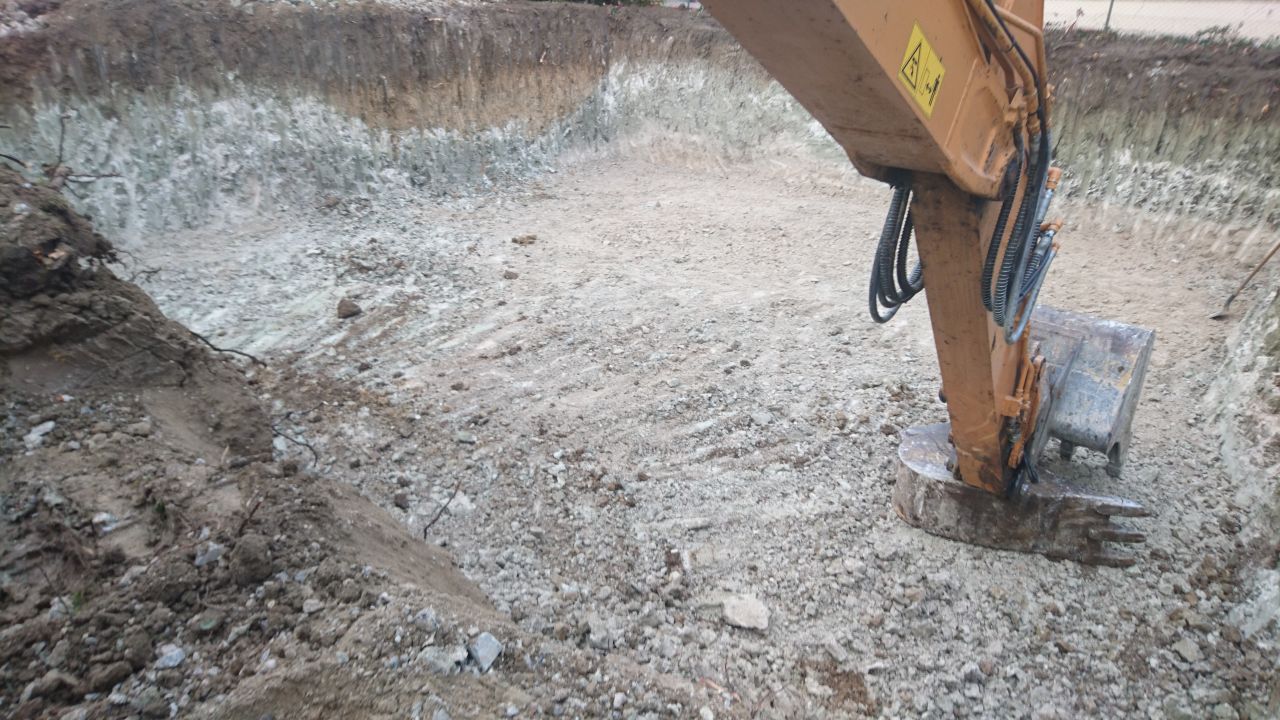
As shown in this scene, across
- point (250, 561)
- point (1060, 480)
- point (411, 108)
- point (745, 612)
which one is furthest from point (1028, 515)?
point (411, 108)

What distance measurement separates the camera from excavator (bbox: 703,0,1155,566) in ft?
5.39

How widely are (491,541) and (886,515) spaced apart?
211cm

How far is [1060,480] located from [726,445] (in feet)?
6.03

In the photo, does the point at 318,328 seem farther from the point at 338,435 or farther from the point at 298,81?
the point at 298,81

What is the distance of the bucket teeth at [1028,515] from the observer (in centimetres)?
334

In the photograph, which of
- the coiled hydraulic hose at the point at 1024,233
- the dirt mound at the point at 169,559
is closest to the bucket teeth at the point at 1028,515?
the coiled hydraulic hose at the point at 1024,233

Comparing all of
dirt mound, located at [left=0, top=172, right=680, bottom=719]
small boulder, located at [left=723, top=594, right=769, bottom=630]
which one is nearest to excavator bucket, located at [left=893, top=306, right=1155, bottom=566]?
small boulder, located at [left=723, top=594, right=769, bottom=630]

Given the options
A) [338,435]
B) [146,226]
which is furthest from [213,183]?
[338,435]

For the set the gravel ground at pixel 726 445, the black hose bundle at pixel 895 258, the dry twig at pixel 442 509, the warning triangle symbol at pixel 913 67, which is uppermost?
the warning triangle symbol at pixel 913 67

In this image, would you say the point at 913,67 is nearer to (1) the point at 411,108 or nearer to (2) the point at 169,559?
(2) the point at 169,559

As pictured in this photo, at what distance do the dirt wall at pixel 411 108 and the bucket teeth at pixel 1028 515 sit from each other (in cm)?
535

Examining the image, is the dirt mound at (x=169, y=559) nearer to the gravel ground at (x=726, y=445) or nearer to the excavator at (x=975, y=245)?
the gravel ground at (x=726, y=445)

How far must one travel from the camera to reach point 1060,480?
3.53m

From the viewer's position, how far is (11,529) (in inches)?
94.5
